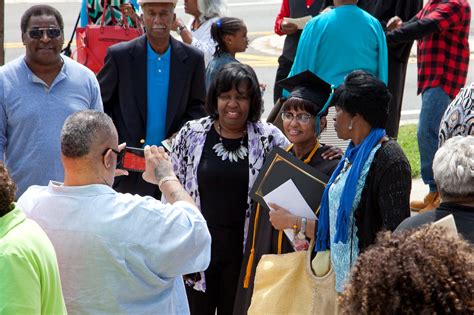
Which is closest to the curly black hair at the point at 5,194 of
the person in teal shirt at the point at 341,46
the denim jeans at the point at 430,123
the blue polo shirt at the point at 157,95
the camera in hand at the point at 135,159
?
the camera in hand at the point at 135,159

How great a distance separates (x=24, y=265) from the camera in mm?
3719

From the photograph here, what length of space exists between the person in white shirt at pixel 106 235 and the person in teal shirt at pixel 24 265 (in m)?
0.21

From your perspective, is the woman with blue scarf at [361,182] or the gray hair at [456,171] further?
the woman with blue scarf at [361,182]

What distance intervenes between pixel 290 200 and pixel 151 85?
182cm

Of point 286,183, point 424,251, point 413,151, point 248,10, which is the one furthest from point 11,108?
point 248,10

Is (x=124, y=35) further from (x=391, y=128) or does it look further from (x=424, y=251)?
(x=424, y=251)

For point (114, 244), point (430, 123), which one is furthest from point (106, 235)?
point (430, 123)

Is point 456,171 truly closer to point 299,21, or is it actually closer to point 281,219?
point 281,219

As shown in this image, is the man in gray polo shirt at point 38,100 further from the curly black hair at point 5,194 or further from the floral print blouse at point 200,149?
the curly black hair at point 5,194

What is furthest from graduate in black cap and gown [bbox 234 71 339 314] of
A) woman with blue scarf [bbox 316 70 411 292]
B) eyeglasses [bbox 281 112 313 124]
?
woman with blue scarf [bbox 316 70 411 292]

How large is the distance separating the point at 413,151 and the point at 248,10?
527 inches

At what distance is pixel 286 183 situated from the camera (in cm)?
541

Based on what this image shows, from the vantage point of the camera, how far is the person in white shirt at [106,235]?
407cm

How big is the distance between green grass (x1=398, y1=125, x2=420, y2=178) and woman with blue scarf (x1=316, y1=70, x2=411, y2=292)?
478 cm
